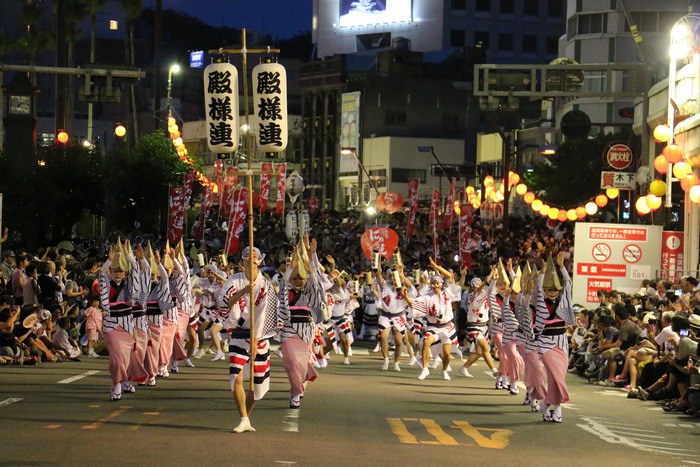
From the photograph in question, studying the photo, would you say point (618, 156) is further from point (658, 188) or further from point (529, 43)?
point (529, 43)

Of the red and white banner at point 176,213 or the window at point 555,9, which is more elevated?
the window at point 555,9

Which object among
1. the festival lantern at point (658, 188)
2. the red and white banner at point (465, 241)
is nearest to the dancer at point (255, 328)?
the festival lantern at point (658, 188)

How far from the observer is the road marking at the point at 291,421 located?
46.7 ft

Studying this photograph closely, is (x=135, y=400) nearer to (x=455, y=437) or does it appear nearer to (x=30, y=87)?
(x=455, y=437)

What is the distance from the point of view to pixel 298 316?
1672 centimetres

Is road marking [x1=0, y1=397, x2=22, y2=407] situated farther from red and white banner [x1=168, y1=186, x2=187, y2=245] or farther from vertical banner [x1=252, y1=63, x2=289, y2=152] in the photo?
red and white banner [x1=168, y1=186, x2=187, y2=245]

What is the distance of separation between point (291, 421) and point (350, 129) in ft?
280

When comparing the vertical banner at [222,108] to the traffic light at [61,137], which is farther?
the traffic light at [61,137]

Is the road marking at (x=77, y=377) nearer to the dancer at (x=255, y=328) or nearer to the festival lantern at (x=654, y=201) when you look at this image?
the dancer at (x=255, y=328)

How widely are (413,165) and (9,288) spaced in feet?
233

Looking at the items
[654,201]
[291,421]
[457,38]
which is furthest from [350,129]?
[291,421]

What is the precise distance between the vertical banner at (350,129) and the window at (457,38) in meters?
11.9

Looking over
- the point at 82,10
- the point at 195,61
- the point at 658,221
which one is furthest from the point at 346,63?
the point at 658,221

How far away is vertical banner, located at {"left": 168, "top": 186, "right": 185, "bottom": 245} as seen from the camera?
4472cm
